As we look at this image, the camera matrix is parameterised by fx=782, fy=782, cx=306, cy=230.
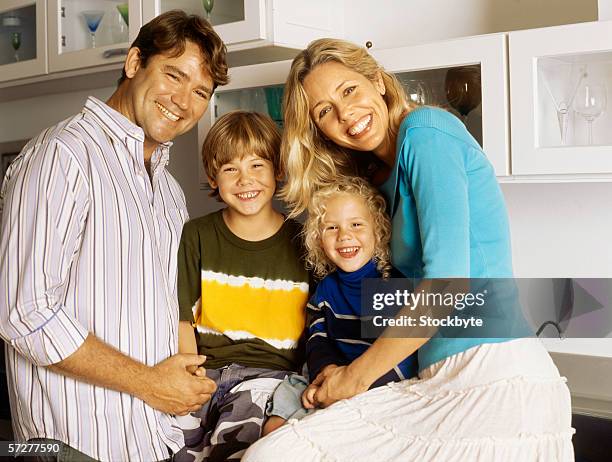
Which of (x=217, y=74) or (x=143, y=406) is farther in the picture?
(x=217, y=74)

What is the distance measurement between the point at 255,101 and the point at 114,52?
0.54 m

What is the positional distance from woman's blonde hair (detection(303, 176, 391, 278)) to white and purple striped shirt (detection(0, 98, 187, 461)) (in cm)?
35

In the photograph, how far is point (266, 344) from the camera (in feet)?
6.17

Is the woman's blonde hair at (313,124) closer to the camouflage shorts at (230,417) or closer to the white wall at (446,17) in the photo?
the camouflage shorts at (230,417)

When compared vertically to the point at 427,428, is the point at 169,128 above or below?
above

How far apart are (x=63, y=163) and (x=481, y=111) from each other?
97 centimetres

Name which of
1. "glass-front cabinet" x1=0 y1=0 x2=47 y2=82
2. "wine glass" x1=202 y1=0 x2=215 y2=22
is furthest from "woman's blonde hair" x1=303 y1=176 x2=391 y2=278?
"glass-front cabinet" x1=0 y1=0 x2=47 y2=82

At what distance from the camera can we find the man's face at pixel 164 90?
178 centimetres

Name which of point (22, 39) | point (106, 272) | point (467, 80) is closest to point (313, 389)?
point (106, 272)

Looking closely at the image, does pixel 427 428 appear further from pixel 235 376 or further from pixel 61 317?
pixel 61 317

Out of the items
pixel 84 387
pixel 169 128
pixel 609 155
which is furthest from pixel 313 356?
pixel 609 155

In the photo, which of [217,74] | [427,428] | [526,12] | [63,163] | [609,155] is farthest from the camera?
[526,12]

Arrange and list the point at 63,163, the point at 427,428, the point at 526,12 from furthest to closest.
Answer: the point at 526,12 → the point at 63,163 → the point at 427,428

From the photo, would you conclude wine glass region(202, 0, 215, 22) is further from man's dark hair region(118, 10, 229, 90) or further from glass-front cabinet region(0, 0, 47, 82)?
glass-front cabinet region(0, 0, 47, 82)
